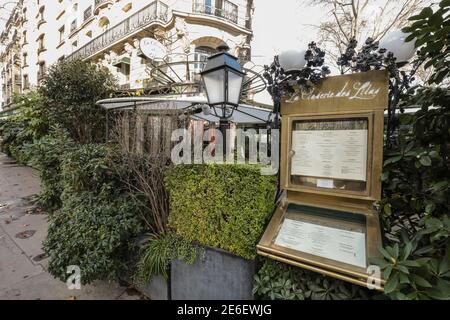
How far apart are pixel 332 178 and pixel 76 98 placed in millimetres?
7484

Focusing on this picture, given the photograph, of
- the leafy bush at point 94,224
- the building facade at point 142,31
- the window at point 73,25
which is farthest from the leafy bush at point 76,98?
the window at point 73,25

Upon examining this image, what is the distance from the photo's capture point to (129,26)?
14141 millimetres

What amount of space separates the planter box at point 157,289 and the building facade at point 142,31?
6723mm

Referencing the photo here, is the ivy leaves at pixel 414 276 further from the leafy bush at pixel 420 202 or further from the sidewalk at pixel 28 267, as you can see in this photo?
the sidewalk at pixel 28 267

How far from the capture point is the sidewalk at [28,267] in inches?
120

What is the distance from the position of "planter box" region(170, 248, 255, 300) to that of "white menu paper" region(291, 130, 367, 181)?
113 centimetres

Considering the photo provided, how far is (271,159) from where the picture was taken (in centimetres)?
279

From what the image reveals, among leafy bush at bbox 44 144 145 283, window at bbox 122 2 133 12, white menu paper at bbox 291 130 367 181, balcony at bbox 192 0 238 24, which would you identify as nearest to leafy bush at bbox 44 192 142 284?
leafy bush at bbox 44 144 145 283

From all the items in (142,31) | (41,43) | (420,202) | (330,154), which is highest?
(41,43)

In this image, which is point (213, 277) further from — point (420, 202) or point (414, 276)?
point (420, 202)

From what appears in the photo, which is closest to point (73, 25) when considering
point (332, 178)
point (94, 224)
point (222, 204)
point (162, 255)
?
point (94, 224)

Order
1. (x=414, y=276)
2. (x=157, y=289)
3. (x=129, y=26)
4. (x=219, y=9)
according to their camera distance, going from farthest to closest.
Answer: (x=129, y=26) < (x=219, y=9) < (x=157, y=289) < (x=414, y=276)

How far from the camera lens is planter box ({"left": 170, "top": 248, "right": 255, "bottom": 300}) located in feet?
7.85
